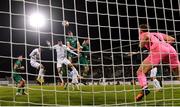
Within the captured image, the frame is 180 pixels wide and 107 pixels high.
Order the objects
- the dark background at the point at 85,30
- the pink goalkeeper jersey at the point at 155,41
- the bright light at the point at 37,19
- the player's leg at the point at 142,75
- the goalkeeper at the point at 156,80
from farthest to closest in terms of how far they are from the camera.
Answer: the dark background at the point at 85,30
the goalkeeper at the point at 156,80
the pink goalkeeper jersey at the point at 155,41
the player's leg at the point at 142,75
the bright light at the point at 37,19

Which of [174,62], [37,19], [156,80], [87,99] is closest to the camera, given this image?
[37,19]

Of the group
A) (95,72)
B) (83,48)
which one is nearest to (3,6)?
(95,72)

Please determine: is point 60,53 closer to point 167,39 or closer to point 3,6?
point 167,39

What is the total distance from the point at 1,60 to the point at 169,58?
14048 mm

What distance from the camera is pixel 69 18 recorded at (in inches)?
864

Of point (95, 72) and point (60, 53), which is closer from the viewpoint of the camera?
point (60, 53)

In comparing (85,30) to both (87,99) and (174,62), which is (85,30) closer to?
(87,99)

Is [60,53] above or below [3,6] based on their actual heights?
below

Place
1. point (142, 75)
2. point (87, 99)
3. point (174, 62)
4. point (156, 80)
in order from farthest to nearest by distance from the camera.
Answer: point (156, 80) → point (87, 99) → point (174, 62) → point (142, 75)

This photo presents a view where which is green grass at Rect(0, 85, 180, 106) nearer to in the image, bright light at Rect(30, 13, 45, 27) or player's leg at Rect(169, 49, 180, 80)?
player's leg at Rect(169, 49, 180, 80)

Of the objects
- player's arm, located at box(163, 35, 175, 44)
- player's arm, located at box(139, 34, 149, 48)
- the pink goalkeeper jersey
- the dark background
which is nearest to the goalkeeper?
the pink goalkeeper jersey

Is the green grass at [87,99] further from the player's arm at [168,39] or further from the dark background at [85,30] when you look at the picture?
the dark background at [85,30]

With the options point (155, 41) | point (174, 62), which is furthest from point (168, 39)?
point (174, 62)

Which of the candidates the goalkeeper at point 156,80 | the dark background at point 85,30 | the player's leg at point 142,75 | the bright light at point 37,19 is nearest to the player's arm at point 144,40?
the player's leg at point 142,75
